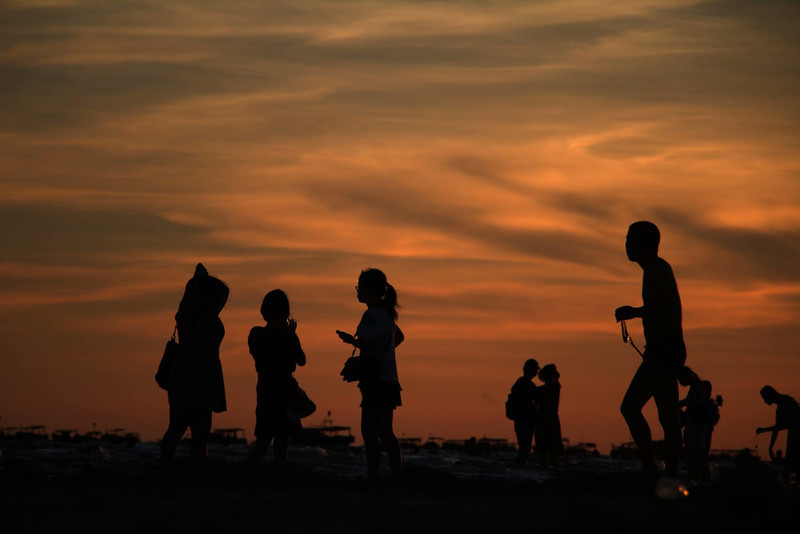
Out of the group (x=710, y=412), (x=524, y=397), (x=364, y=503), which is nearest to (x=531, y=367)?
(x=524, y=397)

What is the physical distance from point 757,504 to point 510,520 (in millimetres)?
1461

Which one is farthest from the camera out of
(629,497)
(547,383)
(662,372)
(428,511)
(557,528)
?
(547,383)

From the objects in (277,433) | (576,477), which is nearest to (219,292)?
(277,433)

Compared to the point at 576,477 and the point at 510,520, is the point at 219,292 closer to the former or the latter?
the point at 576,477

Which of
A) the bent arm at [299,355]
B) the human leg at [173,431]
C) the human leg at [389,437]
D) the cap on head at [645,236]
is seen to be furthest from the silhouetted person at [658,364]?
the human leg at [173,431]

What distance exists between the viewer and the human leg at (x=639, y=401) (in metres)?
8.62

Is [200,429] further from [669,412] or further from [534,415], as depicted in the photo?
[534,415]

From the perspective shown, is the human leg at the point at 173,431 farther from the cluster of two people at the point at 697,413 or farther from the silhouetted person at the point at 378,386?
the cluster of two people at the point at 697,413

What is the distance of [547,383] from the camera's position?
1830cm

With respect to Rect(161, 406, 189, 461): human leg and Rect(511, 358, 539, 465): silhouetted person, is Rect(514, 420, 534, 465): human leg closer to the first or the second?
Rect(511, 358, 539, 465): silhouetted person

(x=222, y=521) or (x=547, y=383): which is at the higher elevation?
(x=547, y=383)

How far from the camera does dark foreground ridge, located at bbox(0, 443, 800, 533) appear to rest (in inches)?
233

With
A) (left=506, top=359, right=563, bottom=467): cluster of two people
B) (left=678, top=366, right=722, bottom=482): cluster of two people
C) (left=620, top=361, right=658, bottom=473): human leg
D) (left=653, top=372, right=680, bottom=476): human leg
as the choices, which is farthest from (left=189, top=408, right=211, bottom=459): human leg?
(left=506, top=359, right=563, bottom=467): cluster of two people

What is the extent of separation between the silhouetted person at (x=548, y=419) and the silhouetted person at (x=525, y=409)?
19 centimetres
